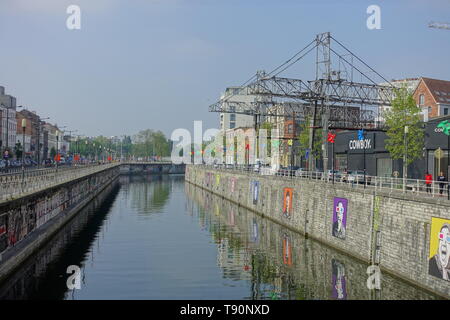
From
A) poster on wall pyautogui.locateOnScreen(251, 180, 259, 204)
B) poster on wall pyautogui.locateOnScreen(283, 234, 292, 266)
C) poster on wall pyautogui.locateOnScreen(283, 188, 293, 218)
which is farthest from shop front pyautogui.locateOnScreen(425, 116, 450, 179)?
poster on wall pyautogui.locateOnScreen(251, 180, 259, 204)

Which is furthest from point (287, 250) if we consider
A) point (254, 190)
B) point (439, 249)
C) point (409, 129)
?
point (254, 190)

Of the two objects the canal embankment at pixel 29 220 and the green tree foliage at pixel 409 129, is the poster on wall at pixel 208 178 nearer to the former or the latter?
the canal embankment at pixel 29 220

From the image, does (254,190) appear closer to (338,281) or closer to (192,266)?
(192,266)

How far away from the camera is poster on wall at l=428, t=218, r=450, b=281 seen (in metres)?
23.2

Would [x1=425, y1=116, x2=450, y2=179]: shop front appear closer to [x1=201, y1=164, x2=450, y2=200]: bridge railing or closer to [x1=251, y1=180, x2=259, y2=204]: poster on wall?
[x1=201, y1=164, x2=450, y2=200]: bridge railing

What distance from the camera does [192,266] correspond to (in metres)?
33.3

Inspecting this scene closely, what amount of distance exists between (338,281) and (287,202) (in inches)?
853

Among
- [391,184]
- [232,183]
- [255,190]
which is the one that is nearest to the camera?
[391,184]

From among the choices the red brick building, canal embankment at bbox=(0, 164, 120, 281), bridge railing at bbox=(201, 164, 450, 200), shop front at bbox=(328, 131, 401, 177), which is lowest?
canal embankment at bbox=(0, 164, 120, 281)

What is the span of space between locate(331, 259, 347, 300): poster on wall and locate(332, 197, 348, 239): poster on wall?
3.40 metres

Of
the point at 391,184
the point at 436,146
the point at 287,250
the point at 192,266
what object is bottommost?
the point at 192,266

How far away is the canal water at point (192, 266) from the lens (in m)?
26.2
